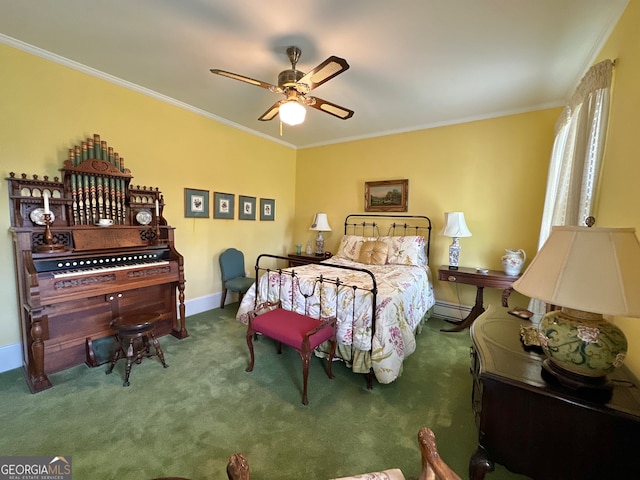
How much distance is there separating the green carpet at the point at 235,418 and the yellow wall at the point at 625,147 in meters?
Answer: 1.25

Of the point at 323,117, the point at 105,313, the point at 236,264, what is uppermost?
the point at 323,117

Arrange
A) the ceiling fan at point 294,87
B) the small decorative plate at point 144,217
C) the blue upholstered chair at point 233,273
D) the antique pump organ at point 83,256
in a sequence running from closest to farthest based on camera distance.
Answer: the ceiling fan at point 294,87 → the antique pump organ at point 83,256 → the small decorative plate at point 144,217 → the blue upholstered chair at point 233,273

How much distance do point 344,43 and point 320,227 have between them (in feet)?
9.03

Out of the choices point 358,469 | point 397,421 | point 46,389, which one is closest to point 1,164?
point 46,389

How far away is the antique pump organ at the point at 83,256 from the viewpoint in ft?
7.00

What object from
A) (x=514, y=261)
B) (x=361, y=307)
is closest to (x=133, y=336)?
(x=361, y=307)

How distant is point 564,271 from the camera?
980 millimetres

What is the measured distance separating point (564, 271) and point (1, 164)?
12.5 feet

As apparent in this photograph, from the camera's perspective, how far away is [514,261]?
3068 millimetres

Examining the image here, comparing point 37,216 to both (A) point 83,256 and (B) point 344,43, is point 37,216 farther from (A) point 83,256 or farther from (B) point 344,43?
(B) point 344,43

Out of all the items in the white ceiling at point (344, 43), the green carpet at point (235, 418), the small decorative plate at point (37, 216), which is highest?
the white ceiling at point (344, 43)

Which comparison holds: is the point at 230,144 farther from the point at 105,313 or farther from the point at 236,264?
the point at 105,313

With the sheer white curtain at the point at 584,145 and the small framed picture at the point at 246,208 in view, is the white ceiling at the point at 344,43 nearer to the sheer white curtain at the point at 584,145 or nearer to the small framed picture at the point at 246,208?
the sheer white curtain at the point at 584,145

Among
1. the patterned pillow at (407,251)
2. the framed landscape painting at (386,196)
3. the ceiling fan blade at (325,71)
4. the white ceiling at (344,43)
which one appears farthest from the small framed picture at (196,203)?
the patterned pillow at (407,251)
